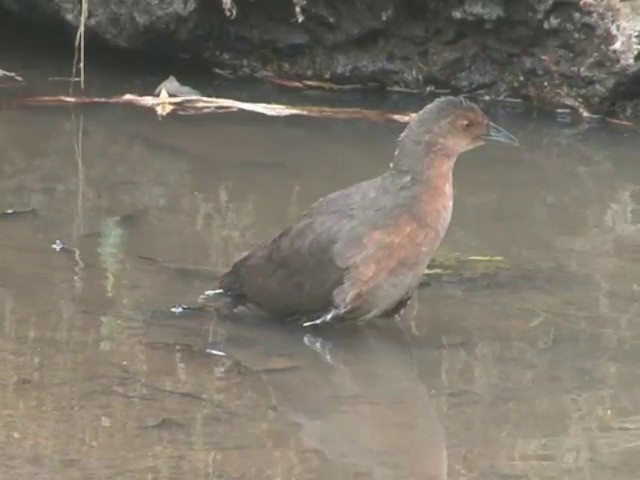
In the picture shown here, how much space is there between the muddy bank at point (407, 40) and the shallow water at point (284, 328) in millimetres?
751

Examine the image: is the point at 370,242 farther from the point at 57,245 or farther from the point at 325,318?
the point at 57,245

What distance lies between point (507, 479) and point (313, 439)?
63 cm

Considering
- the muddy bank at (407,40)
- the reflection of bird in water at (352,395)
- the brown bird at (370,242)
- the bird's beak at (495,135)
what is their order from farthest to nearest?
the muddy bank at (407,40), the bird's beak at (495,135), the brown bird at (370,242), the reflection of bird in water at (352,395)

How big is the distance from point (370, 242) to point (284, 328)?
0.51 m

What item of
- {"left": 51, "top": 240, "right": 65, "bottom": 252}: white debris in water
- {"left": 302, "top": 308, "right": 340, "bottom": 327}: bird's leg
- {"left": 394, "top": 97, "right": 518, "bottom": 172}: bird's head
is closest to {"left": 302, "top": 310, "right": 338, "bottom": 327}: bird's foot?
{"left": 302, "top": 308, "right": 340, "bottom": 327}: bird's leg

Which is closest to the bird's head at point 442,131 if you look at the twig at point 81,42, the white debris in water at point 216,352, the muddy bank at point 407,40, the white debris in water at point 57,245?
the white debris in water at point 216,352

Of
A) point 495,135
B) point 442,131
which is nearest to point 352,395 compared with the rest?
point 442,131

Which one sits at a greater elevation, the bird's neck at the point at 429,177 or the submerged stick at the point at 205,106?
the bird's neck at the point at 429,177

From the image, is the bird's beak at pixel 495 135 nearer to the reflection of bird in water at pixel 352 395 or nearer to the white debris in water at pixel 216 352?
the reflection of bird in water at pixel 352 395

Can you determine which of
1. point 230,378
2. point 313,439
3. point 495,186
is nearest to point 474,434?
point 313,439

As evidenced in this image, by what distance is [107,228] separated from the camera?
6246mm

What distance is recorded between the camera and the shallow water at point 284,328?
4.01 meters

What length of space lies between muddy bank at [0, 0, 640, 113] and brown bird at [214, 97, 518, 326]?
3.33 meters

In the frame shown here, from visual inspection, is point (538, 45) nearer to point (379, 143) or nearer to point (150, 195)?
point (379, 143)
